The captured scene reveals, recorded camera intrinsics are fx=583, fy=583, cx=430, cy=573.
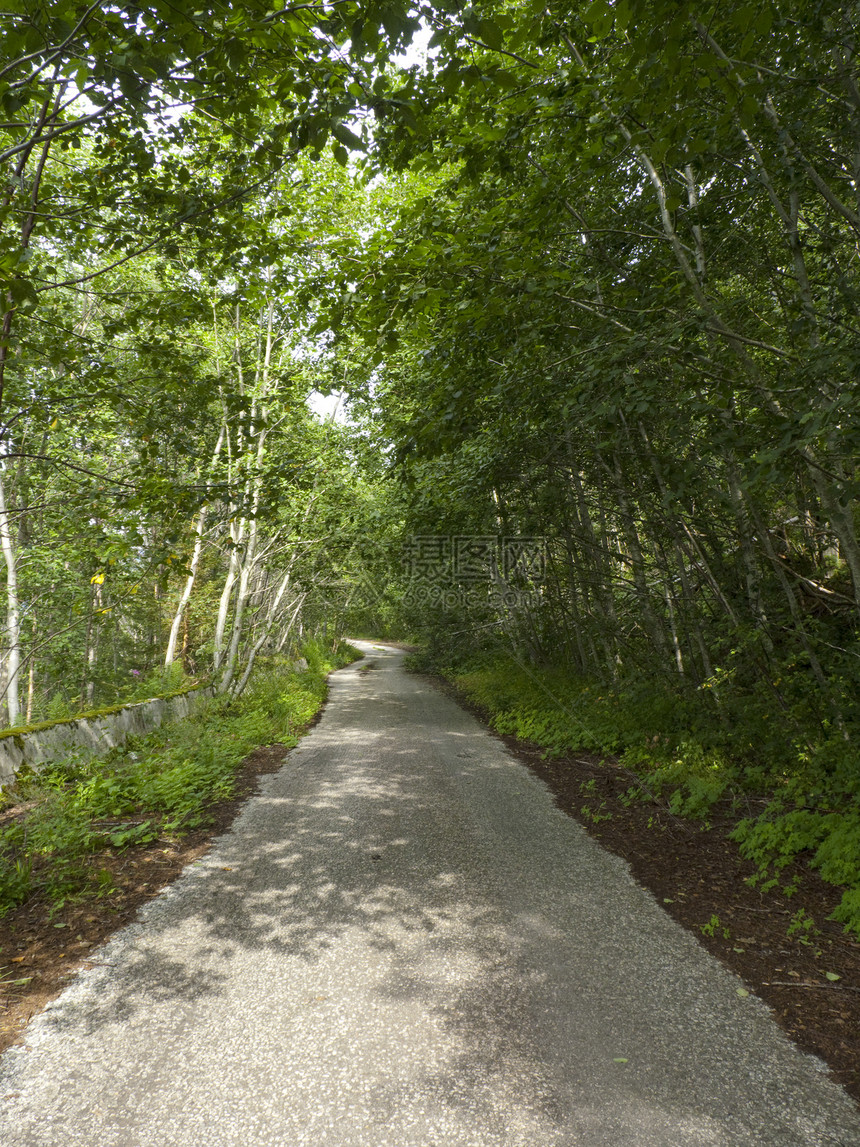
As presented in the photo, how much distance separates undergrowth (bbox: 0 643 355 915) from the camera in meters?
4.67

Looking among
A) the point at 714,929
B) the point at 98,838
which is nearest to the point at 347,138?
the point at 714,929

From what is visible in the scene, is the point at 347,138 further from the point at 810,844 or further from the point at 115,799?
the point at 115,799

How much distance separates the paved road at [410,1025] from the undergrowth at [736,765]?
1379 mm

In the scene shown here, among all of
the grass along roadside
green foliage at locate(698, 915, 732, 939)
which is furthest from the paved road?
the grass along roadside

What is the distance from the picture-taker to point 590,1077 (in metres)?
2.72

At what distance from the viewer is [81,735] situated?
7188 millimetres

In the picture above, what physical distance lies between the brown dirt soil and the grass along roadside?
13.3ft

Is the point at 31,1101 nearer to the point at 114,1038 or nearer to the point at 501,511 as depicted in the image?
the point at 114,1038

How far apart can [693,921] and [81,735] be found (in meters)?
6.90

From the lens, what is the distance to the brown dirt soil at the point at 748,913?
316 centimetres

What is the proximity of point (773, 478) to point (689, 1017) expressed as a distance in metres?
3.16

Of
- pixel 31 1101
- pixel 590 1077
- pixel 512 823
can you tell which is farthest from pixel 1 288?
pixel 512 823

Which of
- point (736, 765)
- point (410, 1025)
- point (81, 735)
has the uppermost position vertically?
point (81, 735)

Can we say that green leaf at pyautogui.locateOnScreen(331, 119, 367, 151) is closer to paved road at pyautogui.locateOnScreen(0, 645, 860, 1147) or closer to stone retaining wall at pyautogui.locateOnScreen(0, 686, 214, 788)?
paved road at pyautogui.locateOnScreen(0, 645, 860, 1147)
